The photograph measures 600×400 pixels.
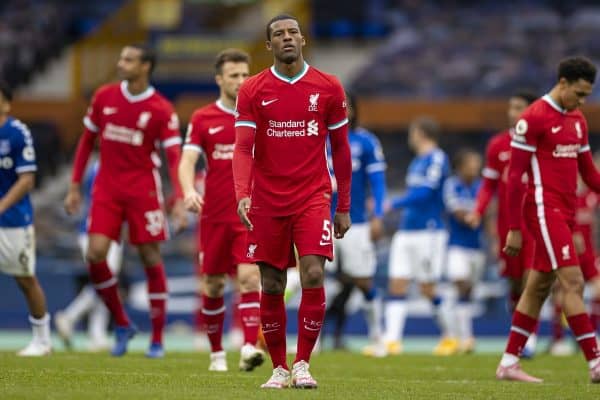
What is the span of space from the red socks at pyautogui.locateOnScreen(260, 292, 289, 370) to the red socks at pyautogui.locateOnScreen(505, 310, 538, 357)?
7.48 ft

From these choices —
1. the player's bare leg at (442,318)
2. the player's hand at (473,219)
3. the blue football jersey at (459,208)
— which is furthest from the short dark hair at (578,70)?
the blue football jersey at (459,208)

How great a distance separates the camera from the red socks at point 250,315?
10.8 m

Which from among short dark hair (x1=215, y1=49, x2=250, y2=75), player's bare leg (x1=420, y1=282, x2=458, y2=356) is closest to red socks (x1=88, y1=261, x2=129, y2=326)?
short dark hair (x1=215, y1=49, x2=250, y2=75)

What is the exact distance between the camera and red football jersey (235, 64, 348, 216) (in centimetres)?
884

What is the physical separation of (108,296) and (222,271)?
5.93ft

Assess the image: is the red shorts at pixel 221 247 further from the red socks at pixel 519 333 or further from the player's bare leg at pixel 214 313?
the red socks at pixel 519 333

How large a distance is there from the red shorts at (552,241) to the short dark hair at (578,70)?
3.34 feet

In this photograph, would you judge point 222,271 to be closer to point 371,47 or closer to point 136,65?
point 136,65

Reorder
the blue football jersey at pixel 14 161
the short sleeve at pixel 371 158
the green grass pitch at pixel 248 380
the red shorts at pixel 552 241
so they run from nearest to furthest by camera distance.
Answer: the green grass pitch at pixel 248 380 < the red shorts at pixel 552 241 < the blue football jersey at pixel 14 161 < the short sleeve at pixel 371 158

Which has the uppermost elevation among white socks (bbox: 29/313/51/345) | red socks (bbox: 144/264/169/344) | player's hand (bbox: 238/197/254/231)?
player's hand (bbox: 238/197/254/231)

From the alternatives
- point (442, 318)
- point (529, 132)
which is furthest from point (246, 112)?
point (442, 318)

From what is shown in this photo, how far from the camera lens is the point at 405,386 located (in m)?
9.66

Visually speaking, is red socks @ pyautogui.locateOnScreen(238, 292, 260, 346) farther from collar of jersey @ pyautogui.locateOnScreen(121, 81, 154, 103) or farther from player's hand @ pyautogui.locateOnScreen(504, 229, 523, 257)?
collar of jersey @ pyautogui.locateOnScreen(121, 81, 154, 103)

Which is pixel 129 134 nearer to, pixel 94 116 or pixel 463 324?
pixel 94 116
